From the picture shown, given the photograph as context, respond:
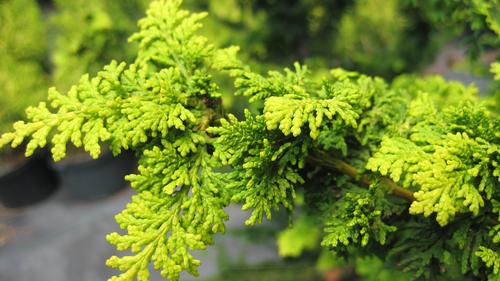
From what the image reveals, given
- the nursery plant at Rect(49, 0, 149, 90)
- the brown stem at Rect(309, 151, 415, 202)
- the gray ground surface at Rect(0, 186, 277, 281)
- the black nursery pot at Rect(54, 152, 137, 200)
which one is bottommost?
the brown stem at Rect(309, 151, 415, 202)

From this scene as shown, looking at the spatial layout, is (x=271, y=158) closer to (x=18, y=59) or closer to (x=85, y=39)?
(x=85, y=39)

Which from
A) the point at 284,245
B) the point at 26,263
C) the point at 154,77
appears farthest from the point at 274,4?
the point at 26,263

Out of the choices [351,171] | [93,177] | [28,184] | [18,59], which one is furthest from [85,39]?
[351,171]

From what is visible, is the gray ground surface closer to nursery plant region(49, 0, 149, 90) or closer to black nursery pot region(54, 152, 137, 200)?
black nursery pot region(54, 152, 137, 200)

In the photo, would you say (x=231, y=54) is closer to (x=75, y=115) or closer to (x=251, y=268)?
(x=75, y=115)

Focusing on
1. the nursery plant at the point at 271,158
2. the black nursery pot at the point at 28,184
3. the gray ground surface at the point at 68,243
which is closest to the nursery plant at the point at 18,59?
the black nursery pot at the point at 28,184

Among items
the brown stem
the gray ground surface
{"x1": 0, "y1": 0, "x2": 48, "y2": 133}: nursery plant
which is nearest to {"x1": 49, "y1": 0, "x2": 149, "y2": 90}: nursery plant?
{"x1": 0, "y1": 0, "x2": 48, "y2": 133}: nursery plant
